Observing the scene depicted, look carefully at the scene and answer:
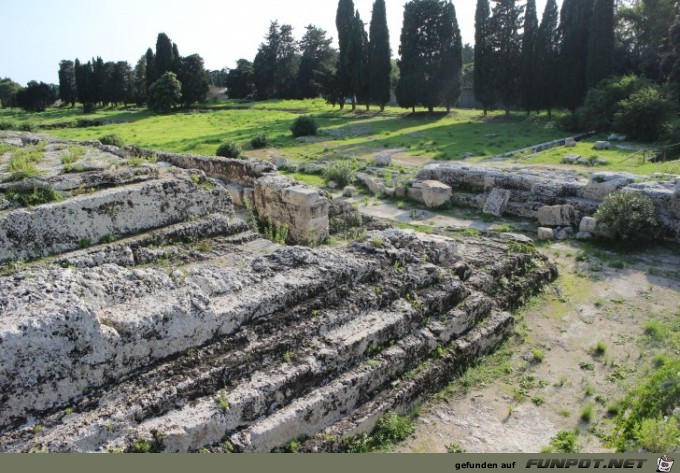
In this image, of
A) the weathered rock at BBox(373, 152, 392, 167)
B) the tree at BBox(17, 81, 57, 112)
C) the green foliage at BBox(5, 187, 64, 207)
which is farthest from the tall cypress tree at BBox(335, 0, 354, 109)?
the green foliage at BBox(5, 187, 64, 207)

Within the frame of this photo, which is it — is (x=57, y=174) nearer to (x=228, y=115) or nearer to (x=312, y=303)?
(x=312, y=303)

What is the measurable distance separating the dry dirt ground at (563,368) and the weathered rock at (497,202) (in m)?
3.54

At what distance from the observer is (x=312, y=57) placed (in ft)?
174

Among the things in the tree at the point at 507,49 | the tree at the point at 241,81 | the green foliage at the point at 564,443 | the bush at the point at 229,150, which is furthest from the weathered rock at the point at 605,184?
the tree at the point at 241,81

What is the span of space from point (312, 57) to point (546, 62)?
26.6m

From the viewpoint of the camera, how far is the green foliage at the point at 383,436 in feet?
18.2

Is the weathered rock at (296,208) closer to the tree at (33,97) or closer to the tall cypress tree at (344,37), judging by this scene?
the tall cypress tree at (344,37)

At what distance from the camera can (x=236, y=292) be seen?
6.17m

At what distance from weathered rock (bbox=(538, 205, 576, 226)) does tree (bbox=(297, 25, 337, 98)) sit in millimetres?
40027

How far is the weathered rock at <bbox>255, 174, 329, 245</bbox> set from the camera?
10.4 m

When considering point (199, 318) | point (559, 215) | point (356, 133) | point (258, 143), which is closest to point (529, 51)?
point (356, 133)

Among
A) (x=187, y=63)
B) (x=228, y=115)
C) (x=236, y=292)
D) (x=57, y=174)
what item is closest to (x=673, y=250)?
(x=236, y=292)

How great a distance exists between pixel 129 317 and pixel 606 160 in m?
17.9

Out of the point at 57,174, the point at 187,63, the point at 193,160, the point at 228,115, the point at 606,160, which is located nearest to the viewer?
the point at 57,174
